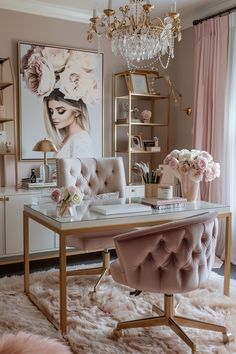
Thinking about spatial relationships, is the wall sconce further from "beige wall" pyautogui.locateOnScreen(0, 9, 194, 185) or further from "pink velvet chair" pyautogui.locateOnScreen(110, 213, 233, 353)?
"pink velvet chair" pyautogui.locateOnScreen(110, 213, 233, 353)

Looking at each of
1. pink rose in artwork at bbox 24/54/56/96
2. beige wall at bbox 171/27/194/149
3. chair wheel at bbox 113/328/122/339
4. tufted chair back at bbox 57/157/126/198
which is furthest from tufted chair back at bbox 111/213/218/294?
beige wall at bbox 171/27/194/149

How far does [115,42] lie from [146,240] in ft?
4.53

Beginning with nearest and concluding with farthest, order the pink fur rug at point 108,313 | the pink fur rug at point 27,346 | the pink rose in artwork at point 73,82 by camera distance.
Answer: the pink fur rug at point 27,346, the pink fur rug at point 108,313, the pink rose in artwork at point 73,82

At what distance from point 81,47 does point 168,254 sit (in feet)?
9.87

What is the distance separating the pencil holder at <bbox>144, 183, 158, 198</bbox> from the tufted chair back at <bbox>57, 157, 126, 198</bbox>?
55 centimetres

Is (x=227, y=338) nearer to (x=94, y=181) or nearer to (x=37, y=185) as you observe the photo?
(x=94, y=181)

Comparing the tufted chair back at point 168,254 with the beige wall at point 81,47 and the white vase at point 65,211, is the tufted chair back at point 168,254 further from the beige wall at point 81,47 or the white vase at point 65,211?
the beige wall at point 81,47

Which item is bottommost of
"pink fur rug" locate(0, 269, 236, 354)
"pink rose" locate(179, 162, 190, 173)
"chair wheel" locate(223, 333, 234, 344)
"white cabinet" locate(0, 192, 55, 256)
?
"pink fur rug" locate(0, 269, 236, 354)

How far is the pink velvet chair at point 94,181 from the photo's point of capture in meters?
2.97

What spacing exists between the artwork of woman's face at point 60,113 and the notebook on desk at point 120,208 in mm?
1762

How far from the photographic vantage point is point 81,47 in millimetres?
4375

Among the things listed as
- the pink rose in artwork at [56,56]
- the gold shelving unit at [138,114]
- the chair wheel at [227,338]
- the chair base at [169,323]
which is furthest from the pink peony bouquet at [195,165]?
the pink rose in artwork at [56,56]

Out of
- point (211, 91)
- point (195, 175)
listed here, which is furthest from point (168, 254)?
point (211, 91)

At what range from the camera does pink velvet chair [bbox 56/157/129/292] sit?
2969 millimetres
